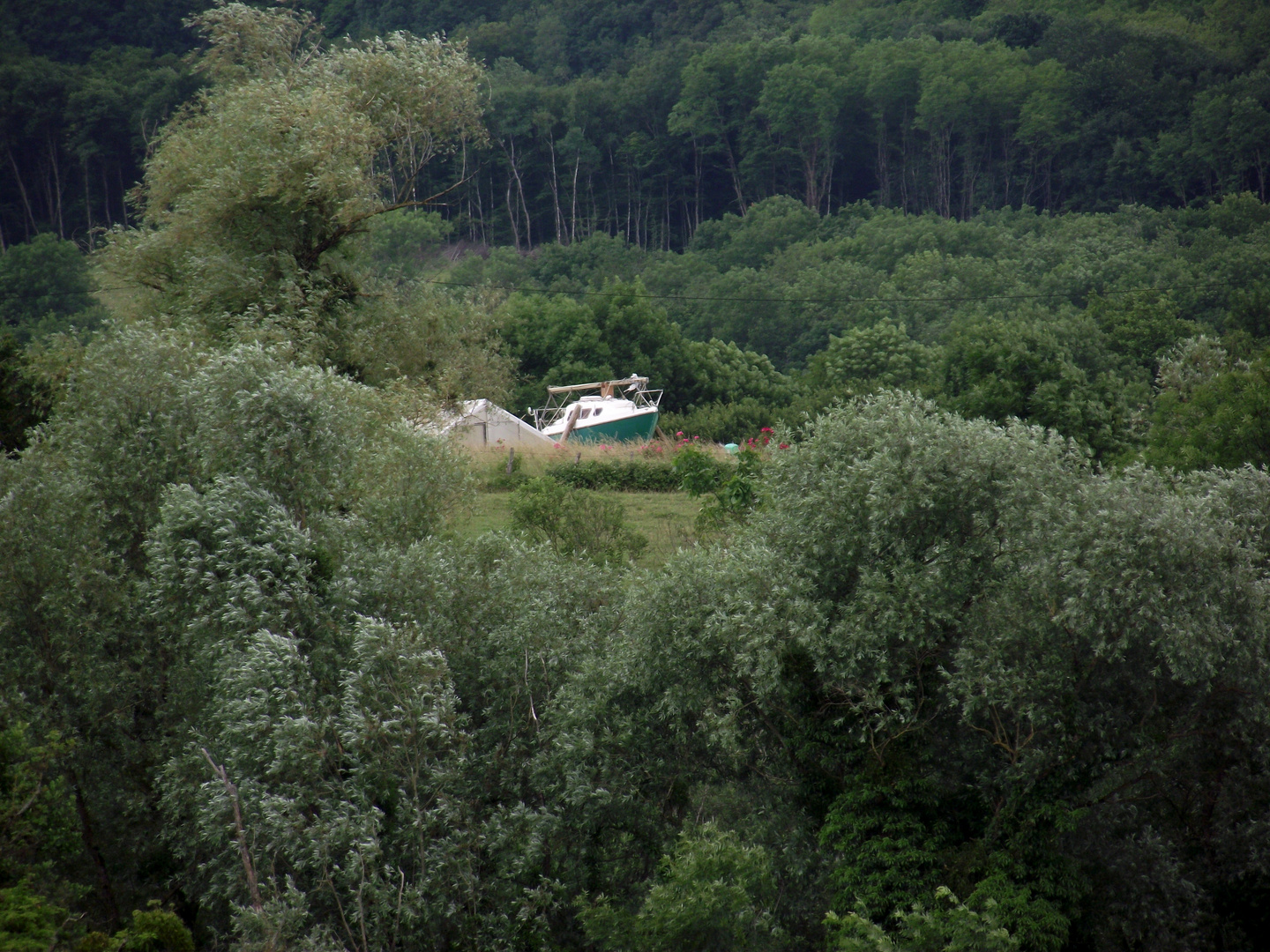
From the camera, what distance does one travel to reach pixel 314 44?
20.3 meters

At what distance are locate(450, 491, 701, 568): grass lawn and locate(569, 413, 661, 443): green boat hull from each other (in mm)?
12697

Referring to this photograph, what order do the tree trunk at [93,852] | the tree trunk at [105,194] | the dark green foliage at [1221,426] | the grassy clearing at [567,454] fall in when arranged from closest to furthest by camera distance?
the tree trunk at [93,852] → the dark green foliage at [1221,426] → the grassy clearing at [567,454] → the tree trunk at [105,194]

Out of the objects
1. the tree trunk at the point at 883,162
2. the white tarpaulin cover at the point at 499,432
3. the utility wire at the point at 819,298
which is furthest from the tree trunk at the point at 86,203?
the tree trunk at the point at 883,162

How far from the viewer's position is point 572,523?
55.9ft

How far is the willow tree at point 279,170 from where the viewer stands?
17391 mm

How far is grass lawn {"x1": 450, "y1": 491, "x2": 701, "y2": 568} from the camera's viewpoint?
17.9m

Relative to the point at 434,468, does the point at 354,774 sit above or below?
below

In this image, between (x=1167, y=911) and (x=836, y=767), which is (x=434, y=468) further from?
(x=1167, y=911)

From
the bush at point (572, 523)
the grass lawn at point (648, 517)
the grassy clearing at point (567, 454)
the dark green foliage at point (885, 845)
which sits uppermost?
the dark green foliage at point (885, 845)

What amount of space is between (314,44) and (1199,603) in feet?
60.1

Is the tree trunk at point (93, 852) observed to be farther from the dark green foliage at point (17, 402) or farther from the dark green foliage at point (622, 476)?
the dark green foliage at point (622, 476)

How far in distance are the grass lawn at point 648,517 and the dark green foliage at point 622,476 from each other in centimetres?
73

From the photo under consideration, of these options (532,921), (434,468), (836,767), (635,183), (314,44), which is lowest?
(635,183)

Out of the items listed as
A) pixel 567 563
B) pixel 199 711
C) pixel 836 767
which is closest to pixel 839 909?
pixel 836 767
